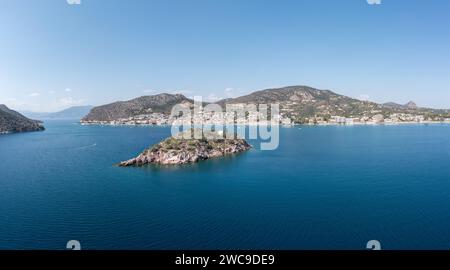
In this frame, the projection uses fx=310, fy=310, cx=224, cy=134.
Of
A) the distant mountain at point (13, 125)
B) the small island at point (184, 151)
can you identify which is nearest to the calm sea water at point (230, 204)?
the small island at point (184, 151)

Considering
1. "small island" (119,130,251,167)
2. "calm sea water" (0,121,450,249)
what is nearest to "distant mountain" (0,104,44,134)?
"calm sea water" (0,121,450,249)

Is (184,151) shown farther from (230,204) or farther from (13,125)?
(13,125)

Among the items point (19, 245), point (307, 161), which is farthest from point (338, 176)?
point (19, 245)

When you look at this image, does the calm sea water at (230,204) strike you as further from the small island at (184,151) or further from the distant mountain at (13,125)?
the distant mountain at (13,125)

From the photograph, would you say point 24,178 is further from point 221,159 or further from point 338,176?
point 338,176

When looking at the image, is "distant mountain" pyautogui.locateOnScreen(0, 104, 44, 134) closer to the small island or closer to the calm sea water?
the calm sea water

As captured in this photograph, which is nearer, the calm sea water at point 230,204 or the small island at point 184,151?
the calm sea water at point 230,204

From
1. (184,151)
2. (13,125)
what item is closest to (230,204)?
(184,151)
